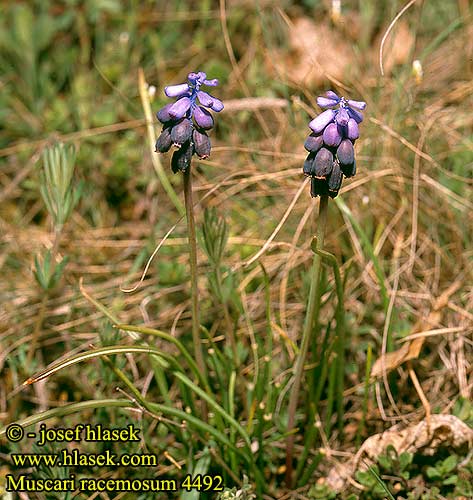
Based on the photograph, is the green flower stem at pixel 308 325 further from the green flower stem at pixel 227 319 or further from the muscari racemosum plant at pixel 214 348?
the green flower stem at pixel 227 319

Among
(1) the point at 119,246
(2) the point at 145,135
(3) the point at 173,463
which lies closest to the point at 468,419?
(3) the point at 173,463

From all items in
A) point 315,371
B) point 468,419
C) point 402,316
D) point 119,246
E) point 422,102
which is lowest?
point 468,419

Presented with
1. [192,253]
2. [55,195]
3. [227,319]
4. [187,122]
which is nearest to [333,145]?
[187,122]

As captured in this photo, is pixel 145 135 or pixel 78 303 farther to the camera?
pixel 145 135

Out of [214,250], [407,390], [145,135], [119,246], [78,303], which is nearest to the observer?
[214,250]

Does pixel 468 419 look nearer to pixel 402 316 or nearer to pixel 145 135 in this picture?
A: pixel 402 316

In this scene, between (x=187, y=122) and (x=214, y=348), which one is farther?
(x=214, y=348)

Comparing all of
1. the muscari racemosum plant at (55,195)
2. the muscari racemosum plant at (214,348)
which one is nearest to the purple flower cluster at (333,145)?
the muscari racemosum plant at (214,348)

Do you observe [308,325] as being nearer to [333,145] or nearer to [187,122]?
[333,145]
